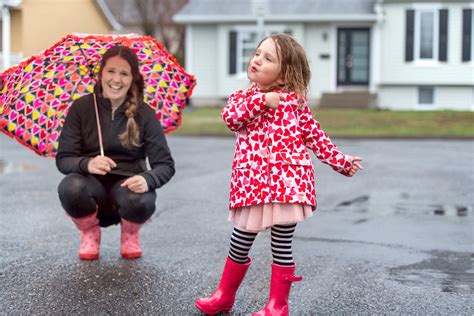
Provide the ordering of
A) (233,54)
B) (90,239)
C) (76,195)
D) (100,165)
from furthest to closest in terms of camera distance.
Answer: (233,54), (90,239), (76,195), (100,165)

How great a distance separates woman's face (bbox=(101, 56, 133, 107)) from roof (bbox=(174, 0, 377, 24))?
22.8 meters

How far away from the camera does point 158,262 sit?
527 centimetres

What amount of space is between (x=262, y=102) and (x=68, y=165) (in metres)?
1.68

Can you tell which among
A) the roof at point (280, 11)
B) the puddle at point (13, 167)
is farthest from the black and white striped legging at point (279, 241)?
the roof at point (280, 11)

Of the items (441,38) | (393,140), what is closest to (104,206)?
(393,140)

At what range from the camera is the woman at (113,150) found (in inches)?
200

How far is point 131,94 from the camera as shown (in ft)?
17.1

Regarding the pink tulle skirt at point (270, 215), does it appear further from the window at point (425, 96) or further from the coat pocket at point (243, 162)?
the window at point (425, 96)

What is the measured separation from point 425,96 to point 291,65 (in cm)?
2489

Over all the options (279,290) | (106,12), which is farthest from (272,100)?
(106,12)

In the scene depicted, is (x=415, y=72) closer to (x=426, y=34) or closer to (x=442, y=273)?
(x=426, y=34)

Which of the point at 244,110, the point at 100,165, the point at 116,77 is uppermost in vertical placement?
the point at 116,77

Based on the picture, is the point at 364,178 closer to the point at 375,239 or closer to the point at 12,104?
the point at 375,239

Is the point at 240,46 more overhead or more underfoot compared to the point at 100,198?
more overhead
